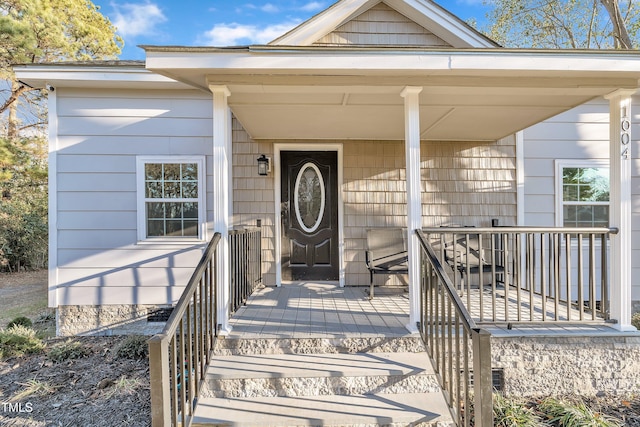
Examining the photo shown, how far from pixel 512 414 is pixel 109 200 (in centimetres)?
493

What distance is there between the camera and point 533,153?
4.94 meters

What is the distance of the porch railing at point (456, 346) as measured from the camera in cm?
180

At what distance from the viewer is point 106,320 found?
4469 mm

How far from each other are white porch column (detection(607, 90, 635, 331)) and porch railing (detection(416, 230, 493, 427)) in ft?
Result: 5.78

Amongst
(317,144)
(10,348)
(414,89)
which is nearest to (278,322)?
(414,89)

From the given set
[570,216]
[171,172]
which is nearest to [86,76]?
[171,172]

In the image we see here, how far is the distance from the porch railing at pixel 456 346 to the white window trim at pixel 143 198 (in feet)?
9.64

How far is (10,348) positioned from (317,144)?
4.42 m

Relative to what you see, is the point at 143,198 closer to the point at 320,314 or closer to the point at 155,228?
the point at 155,228

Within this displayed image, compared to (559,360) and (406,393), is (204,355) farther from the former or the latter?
(559,360)

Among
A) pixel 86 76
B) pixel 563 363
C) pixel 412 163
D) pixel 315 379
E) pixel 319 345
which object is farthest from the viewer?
pixel 86 76

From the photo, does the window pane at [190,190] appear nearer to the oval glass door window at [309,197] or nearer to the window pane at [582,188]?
the oval glass door window at [309,197]

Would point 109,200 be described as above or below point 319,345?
above

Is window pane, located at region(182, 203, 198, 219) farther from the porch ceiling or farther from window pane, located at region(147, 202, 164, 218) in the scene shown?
the porch ceiling
